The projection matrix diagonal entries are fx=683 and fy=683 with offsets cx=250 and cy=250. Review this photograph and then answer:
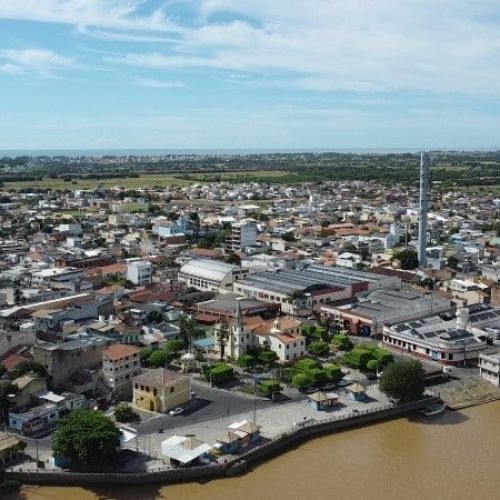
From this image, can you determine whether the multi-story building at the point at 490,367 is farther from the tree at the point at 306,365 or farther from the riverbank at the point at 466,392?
the tree at the point at 306,365

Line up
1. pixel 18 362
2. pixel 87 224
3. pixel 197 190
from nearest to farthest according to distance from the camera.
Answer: pixel 18 362, pixel 87 224, pixel 197 190

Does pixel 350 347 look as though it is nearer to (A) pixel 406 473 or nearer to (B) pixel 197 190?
(A) pixel 406 473

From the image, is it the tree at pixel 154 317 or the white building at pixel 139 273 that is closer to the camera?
the tree at pixel 154 317

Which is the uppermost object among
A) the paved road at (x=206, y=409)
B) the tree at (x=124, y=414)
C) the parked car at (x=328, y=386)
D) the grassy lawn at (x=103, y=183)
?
the grassy lawn at (x=103, y=183)

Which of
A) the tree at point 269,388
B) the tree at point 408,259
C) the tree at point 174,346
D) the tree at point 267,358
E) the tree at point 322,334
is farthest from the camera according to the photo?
the tree at point 408,259

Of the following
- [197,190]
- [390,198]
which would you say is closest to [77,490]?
[390,198]

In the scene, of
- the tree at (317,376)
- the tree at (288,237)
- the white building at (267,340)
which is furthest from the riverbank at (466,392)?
the tree at (288,237)
